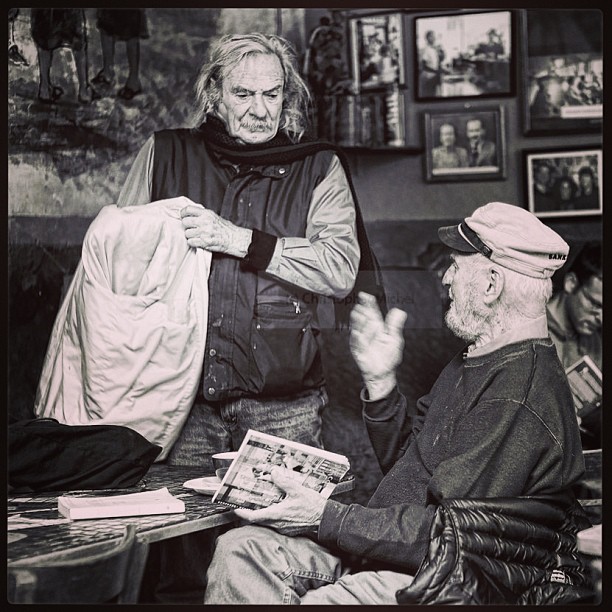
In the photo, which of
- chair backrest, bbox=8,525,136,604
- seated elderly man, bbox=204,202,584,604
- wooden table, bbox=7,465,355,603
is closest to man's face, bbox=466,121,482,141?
seated elderly man, bbox=204,202,584,604

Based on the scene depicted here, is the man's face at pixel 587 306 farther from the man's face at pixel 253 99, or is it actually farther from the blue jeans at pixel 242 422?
the man's face at pixel 253 99

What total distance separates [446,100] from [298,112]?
56 centimetres

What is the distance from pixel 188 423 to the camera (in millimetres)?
3436

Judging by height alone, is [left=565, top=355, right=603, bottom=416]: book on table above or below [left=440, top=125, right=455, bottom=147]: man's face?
below

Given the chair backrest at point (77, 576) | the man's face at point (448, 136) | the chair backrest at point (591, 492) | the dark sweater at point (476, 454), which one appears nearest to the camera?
the chair backrest at point (77, 576)

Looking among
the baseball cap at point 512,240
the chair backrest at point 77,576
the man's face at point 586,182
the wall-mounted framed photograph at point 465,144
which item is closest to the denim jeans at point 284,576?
the chair backrest at point 77,576

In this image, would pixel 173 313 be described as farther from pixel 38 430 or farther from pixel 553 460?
pixel 553 460

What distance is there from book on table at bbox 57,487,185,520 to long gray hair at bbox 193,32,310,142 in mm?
1423

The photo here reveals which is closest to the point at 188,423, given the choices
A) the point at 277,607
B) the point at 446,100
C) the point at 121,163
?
the point at 277,607

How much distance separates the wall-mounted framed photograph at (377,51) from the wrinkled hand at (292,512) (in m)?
1.51

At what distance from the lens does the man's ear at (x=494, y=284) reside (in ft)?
10.3

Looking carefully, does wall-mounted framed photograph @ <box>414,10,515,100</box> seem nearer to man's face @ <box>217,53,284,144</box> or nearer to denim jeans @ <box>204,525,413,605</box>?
man's face @ <box>217,53,284,144</box>

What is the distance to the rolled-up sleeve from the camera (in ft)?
11.2

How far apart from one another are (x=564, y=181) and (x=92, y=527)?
2.09 m
